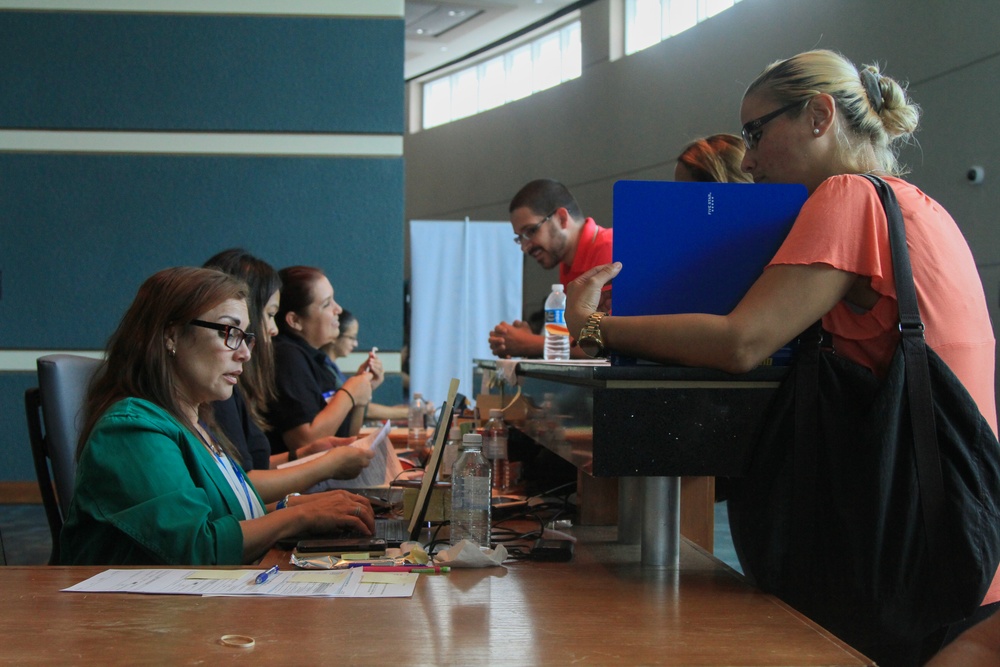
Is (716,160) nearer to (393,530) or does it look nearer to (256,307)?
(393,530)

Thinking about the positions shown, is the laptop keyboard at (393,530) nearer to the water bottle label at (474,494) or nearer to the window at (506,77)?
the water bottle label at (474,494)

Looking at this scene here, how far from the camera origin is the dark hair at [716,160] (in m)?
2.25

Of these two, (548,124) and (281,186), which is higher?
(548,124)

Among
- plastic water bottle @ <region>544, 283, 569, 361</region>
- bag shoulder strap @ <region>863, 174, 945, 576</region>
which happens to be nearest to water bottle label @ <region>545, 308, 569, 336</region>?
plastic water bottle @ <region>544, 283, 569, 361</region>

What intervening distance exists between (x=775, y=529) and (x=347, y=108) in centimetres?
342

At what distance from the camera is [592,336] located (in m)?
1.27

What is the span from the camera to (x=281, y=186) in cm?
421

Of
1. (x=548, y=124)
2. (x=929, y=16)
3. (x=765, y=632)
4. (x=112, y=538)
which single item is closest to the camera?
(x=765, y=632)

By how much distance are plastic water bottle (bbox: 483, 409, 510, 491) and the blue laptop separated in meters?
1.15

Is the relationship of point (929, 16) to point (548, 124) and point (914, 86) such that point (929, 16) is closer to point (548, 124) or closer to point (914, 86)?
point (914, 86)

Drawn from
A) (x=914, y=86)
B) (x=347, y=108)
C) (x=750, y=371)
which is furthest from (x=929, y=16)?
(x=750, y=371)

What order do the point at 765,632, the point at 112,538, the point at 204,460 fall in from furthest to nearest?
the point at 204,460
the point at 112,538
the point at 765,632

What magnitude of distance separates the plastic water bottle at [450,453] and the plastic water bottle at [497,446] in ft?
0.25

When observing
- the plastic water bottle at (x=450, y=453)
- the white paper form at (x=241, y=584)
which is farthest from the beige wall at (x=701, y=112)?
the white paper form at (x=241, y=584)
